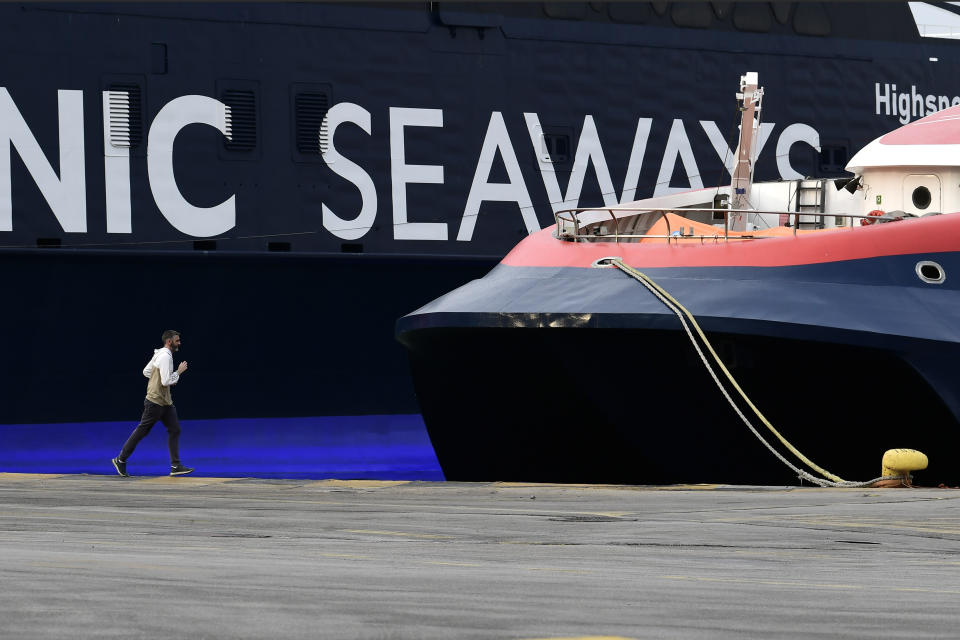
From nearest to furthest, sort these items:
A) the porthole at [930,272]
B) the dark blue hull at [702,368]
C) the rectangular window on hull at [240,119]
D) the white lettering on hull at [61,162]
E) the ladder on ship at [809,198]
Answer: the dark blue hull at [702,368] → the porthole at [930,272] → the ladder on ship at [809,198] → the white lettering on hull at [61,162] → the rectangular window on hull at [240,119]

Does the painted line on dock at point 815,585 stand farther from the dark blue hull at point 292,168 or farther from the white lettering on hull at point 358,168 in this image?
the white lettering on hull at point 358,168

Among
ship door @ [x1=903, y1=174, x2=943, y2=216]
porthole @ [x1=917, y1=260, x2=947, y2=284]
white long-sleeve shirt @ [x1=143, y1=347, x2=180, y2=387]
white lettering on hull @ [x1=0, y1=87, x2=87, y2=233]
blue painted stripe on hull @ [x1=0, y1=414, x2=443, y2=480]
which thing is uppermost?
white lettering on hull @ [x1=0, y1=87, x2=87, y2=233]

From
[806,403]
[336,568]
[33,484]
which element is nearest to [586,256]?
[806,403]

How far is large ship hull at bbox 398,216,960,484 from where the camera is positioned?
38.3 feet

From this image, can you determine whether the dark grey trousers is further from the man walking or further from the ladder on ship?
the ladder on ship

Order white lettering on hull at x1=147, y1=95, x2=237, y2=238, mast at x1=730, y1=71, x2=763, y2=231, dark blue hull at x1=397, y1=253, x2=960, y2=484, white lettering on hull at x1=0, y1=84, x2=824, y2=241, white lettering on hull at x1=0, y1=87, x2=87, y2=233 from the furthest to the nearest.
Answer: white lettering on hull at x1=147, y1=95, x2=237, y2=238 < white lettering on hull at x1=0, y1=84, x2=824, y2=241 < white lettering on hull at x1=0, y1=87, x2=87, y2=233 < mast at x1=730, y1=71, x2=763, y2=231 < dark blue hull at x1=397, y1=253, x2=960, y2=484

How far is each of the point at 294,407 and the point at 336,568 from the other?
12.9m

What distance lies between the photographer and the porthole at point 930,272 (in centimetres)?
1226

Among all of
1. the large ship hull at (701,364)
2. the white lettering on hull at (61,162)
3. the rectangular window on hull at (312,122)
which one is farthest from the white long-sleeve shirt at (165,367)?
the rectangular window on hull at (312,122)

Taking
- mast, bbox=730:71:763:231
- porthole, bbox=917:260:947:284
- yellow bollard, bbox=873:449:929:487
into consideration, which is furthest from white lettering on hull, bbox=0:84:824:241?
yellow bollard, bbox=873:449:929:487

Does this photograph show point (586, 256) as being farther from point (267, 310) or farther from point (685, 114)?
point (685, 114)

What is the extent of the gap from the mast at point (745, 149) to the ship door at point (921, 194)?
1518 millimetres

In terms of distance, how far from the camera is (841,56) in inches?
910

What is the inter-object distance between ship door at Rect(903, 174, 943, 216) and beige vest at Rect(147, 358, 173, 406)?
293 inches
